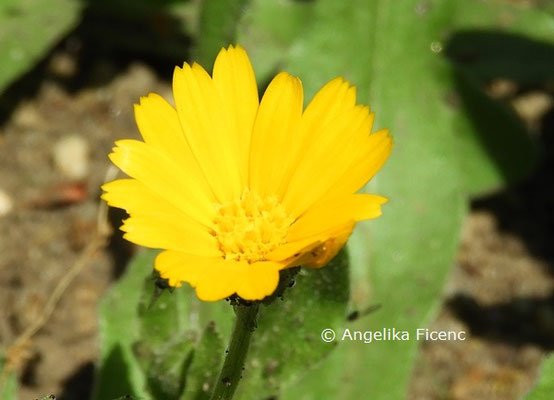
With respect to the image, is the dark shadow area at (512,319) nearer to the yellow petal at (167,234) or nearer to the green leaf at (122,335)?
the green leaf at (122,335)

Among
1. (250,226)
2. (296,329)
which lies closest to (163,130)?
(250,226)

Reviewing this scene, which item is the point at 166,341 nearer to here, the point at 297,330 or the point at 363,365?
the point at 297,330

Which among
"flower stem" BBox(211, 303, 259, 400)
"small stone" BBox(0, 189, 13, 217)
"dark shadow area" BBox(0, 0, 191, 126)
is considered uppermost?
"flower stem" BBox(211, 303, 259, 400)

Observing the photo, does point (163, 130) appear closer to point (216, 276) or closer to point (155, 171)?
point (155, 171)

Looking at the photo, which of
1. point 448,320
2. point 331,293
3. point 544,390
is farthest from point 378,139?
point 448,320

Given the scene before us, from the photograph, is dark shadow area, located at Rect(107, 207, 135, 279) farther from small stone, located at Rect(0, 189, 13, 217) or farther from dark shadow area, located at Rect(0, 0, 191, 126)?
dark shadow area, located at Rect(0, 0, 191, 126)

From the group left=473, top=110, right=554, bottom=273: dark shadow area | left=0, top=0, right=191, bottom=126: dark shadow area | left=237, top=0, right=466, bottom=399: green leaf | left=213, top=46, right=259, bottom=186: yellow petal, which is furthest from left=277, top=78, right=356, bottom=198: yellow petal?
left=0, top=0, right=191, bottom=126: dark shadow area

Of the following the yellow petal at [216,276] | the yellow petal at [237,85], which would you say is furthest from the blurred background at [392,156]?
the yellow petal at [216,276]
